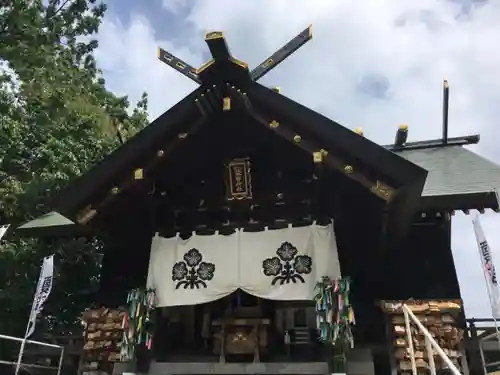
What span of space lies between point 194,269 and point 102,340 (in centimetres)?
196

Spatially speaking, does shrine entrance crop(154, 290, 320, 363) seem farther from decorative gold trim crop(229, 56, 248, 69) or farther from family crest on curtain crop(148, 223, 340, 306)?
decorative gold trim crop(229, 56, 248, 69)

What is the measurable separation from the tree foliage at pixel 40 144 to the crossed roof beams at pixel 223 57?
5.52m

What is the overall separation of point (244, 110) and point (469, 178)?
12.2 feet

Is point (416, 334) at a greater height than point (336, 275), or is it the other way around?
point (336, 275)

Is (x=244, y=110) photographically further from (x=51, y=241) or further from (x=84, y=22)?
(x=84, y=22)

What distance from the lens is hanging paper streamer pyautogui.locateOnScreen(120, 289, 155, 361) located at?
22.6 feet

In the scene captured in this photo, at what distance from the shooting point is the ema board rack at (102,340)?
7.53 m

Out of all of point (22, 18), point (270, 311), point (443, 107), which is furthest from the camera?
point (22, 18)

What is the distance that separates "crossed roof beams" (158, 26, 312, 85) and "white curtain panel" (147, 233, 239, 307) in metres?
2.50

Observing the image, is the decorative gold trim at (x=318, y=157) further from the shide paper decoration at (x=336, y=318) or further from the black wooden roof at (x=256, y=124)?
the shide paper decoration at (x=336, y=318)

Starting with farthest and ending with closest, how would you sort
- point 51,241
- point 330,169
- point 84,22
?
point 84,22, point 51,241, point 330,169

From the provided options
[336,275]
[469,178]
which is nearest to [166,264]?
[336,275]

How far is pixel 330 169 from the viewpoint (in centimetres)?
711

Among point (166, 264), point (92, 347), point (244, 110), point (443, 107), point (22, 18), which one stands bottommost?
point (92, 347)
